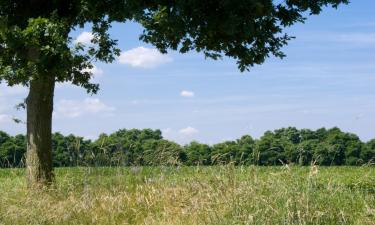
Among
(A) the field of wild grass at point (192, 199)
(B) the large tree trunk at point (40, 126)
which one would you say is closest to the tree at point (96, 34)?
(B) the large tree trunk at point (40, 126)

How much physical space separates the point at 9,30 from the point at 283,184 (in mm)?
6595

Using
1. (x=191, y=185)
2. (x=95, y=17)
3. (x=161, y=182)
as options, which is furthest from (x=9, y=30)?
(x=191, y=185)

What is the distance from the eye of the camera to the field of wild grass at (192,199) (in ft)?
23.6

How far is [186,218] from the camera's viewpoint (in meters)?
8.16

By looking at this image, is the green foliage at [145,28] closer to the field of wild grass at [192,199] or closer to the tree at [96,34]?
the tree at [96,34]

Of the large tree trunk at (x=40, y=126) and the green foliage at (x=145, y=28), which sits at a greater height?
the green foliage at (x=145, y=28)

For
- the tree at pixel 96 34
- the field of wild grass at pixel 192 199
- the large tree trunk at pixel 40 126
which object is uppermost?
the tree at pixel 96 34

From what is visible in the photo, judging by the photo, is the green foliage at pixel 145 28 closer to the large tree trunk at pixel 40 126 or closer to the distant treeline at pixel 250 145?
the large tree trunk at pixel 40 126

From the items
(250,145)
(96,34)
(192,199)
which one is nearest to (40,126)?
(96,34)

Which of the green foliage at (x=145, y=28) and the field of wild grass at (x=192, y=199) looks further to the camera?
the green foliage at (x=145, y=28)

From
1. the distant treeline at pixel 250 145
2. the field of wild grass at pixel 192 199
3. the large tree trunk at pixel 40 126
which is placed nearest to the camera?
the field of wild grass at pixel 192 199

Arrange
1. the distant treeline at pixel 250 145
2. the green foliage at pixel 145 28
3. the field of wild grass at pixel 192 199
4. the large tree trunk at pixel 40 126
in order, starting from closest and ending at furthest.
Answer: the field of wild grass at pixel 192 199 → the green foliage at pixel 145 28 → the large tree trunk at pixel 40 126 → the distant treeline at pixel 250 145

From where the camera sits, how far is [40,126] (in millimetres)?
12727

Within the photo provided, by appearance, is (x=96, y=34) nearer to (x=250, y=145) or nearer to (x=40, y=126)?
(x=40, y=126)
